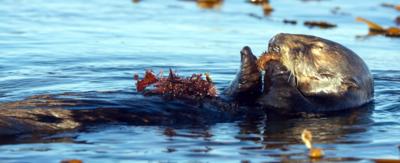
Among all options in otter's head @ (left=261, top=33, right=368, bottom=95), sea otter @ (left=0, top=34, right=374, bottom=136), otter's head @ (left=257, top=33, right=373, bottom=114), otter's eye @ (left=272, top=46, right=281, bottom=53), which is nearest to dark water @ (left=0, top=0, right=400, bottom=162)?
sea otter @ (left=0, top=34, right=374, bottom=136)

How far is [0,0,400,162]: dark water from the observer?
4809 millimetres

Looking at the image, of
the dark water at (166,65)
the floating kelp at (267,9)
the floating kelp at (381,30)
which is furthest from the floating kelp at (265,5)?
the floating kelp at (381,30)

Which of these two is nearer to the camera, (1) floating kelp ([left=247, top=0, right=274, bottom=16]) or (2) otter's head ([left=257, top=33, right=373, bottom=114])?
(2) otter's head ([left=257, top=33, right=373, bottom=114])

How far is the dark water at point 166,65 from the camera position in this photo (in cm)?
481

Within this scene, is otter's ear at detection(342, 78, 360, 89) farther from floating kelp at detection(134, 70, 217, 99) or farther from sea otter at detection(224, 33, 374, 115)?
floating kelp at detection(134, 70, 217, 99)

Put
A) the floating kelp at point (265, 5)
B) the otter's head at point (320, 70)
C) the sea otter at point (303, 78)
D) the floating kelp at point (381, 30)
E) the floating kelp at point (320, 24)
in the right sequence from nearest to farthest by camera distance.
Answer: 1. the sea otter at point (303, 78)
2. the otter's head at point (320, 70)
3. the floating kelp at point (381, 30)
4. the floating kelp at point (320, 24)
5. the floating kelp at point (265, 5)

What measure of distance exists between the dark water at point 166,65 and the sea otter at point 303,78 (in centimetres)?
14

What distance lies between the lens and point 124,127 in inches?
209

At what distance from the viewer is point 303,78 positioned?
6207mm

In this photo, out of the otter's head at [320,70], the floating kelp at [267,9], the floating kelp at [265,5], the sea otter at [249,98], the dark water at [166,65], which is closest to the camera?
the dark water at [166,65]

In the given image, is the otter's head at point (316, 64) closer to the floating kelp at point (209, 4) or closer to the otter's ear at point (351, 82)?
the otter's ear at point (351, 82)

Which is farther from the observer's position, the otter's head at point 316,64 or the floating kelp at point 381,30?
the floating kelp at point 381,30

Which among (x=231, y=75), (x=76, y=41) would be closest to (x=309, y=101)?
(x=231, y=75)

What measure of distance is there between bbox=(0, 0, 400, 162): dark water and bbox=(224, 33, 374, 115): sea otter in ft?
0.46
